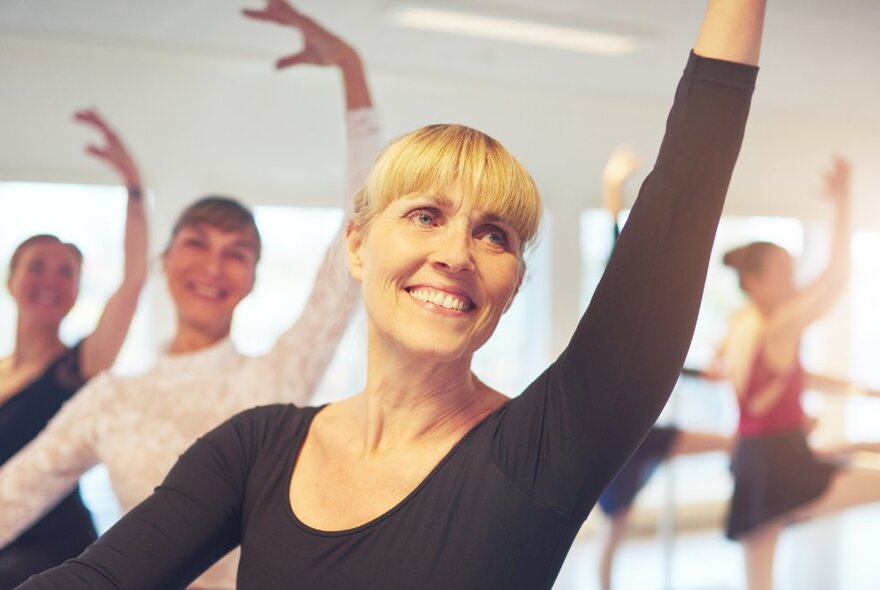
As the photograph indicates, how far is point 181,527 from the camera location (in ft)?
2.71

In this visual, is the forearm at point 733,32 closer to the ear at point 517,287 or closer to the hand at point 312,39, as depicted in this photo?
the ear at point 517,287

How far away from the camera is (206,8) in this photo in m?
2.36

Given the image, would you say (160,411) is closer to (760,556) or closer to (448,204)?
(448,204)

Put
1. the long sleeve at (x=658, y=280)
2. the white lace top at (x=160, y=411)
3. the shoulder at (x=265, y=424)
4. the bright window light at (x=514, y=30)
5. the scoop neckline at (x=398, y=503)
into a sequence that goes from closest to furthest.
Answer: the long sleeve at (x=658, y=280) → the scoop neckline at (x=398, y=503) → the shoulder at (x=265, y=424) → the white lace top at (x=160, y=411) → the bright window light at (x=514, y=30)

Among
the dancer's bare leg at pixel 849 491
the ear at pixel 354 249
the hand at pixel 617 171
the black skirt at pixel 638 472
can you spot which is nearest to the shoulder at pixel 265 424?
the ear at pixel 354 249

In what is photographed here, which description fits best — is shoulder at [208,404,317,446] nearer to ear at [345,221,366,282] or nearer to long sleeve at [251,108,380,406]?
ear at [345,221,366,282]

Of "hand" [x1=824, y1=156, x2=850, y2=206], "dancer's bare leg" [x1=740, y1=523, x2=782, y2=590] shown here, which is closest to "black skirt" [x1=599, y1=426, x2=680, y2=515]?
"dancer's bare leg" [x1=740, y1=523, x2=782, y2=590]

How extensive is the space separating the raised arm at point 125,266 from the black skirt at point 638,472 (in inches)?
69.5

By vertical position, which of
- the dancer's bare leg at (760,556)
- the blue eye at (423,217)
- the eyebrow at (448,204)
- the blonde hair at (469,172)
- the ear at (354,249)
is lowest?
the dancer's bare leg at (760,556)

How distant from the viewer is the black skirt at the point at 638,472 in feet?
10.2

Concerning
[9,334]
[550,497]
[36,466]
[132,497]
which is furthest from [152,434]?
[550,497]

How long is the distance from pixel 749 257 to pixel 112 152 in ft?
6.91

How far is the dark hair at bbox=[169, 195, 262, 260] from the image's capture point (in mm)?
2213

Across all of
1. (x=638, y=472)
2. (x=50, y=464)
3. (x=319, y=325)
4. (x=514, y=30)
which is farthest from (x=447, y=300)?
(x=638, y=472)
